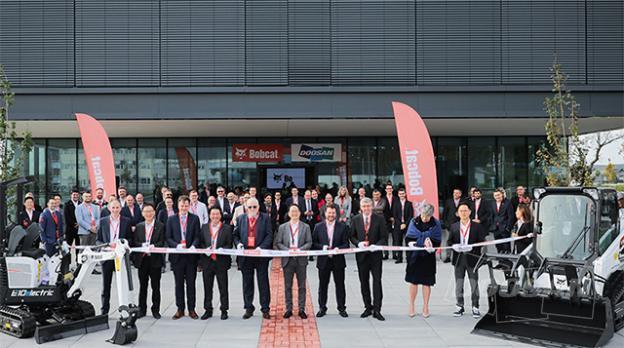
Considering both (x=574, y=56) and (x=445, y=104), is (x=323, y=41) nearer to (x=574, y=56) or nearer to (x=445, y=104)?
(x=445, y=104)

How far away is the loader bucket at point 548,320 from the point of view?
725 cm

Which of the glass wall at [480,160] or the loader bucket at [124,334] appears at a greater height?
the glass wall at [480,160]

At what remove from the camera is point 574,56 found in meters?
18.2

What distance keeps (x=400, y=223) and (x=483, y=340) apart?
679 centimetres

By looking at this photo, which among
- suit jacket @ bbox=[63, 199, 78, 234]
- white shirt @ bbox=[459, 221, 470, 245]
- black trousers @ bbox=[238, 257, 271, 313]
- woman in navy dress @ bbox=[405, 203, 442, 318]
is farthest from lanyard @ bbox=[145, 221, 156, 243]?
suit jacket @ bbox=[63, 199, 78, 234]

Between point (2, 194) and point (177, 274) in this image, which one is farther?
point (177, 274)

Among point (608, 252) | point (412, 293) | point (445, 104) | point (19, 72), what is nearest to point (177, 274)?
point (412, 293)

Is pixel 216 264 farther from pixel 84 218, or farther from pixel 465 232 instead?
pixel 84 218

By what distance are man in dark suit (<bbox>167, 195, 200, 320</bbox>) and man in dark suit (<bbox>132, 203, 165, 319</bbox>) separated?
0.19 m

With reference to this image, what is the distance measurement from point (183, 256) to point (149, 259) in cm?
51

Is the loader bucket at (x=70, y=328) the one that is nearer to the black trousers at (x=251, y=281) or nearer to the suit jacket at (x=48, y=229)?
the black trousers at (x=251, y=281)

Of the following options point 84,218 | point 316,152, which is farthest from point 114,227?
point 316,152

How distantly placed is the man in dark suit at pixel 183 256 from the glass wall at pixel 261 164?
13.2 meters

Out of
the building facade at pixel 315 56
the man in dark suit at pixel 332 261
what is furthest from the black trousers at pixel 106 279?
the building facade at pixel 315 56
